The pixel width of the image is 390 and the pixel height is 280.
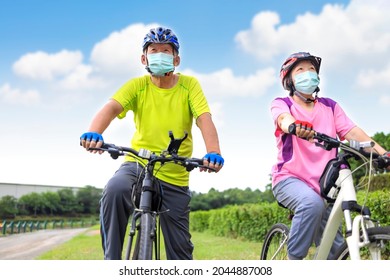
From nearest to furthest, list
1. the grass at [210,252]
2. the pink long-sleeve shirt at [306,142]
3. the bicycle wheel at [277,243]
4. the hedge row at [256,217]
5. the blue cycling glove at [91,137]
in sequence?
the blue cycling glove at [91,137], the pink long-sleeve shirt at [306,142], the bicycle wheel at [277,243], the hedge row at [256,217], the grass at [210,252]

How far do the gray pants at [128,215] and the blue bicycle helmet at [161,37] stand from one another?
105 cm

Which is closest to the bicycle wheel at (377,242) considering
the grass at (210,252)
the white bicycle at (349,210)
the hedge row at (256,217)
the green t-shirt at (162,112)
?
the white bicycle at (349,210)

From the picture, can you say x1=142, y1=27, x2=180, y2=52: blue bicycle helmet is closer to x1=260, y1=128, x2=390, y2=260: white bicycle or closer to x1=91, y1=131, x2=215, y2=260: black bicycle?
x1=91, y1=131, x2=215, y2=260: black bicycle

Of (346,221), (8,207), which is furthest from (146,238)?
(8,207)

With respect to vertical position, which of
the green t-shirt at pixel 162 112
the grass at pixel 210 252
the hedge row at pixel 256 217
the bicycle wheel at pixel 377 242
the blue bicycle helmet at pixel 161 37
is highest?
the blue bicycle helmet at pixel 161 37

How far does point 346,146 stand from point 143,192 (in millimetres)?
1463

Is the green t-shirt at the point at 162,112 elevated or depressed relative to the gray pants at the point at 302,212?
elevated

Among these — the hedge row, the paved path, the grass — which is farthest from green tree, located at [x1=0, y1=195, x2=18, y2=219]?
the grass

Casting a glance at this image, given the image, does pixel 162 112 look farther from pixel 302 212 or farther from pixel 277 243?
pixel 277 243

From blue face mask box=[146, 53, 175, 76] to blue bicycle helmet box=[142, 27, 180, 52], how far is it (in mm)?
106

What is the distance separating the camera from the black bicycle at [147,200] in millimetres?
3322

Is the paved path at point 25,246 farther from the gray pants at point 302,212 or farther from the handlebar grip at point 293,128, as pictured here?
the handlebar grip at point 293,128
